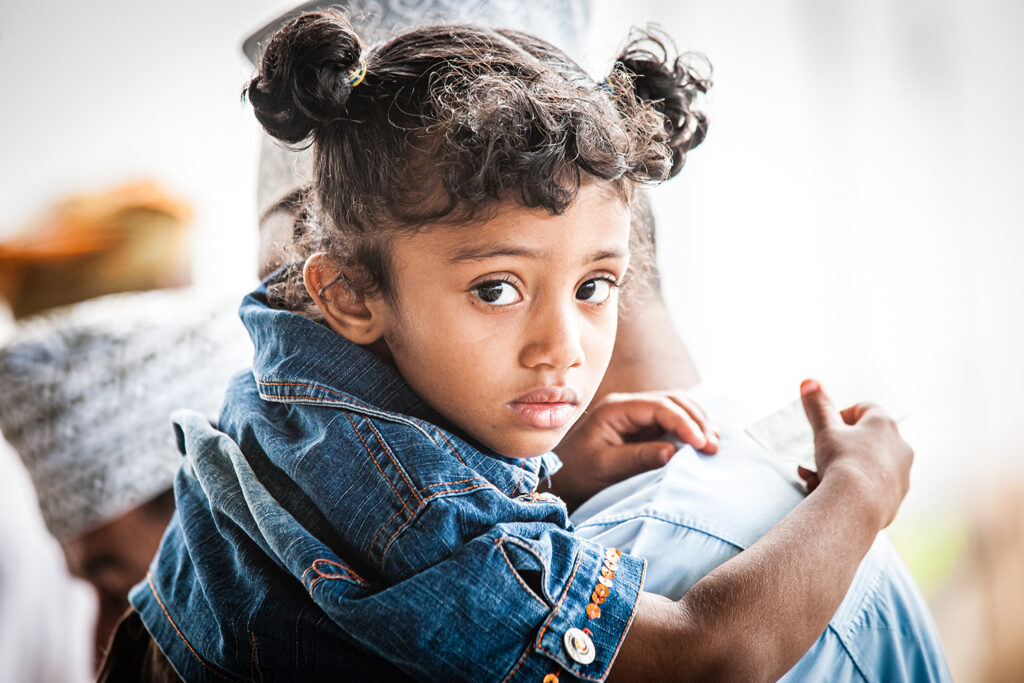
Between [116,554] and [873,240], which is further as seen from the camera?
[873,240]

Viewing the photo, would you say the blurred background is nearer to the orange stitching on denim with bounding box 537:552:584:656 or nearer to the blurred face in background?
the blurred face in background

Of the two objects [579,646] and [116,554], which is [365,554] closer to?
[579,646]

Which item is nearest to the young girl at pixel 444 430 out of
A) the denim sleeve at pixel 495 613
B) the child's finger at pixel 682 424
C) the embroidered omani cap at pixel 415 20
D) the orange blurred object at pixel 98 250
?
the denim sleeve at pixel 495 613

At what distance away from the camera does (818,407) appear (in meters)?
0.81

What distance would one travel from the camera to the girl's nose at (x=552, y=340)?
59 cm

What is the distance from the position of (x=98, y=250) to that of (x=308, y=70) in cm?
67

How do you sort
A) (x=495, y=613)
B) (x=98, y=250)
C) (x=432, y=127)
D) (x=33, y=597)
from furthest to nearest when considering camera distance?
1. (x=98, y=250)
2. (x=33, y=597)
3. (x=432, y=127)
4. (x=495, y=613)

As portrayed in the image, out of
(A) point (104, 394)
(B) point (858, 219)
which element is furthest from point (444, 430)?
(B) point (858, 219)

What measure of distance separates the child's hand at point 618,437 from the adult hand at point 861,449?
4.2 inches

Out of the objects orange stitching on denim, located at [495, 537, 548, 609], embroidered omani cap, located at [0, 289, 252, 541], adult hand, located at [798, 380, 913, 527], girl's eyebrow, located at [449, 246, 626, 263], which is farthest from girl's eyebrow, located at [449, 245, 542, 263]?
embroidered omani cap, located at [0, 289, 252, 541]

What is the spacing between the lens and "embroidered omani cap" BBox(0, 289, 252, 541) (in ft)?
3.04

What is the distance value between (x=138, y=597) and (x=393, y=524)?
33cm

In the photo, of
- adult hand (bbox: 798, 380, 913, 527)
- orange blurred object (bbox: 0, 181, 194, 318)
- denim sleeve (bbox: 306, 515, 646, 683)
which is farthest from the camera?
orange blurred object (bbox: 0, 181, 194, 318)

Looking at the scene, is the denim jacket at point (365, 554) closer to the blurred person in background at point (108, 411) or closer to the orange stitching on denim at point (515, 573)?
the orange stitching on denim at point (515, 573)
